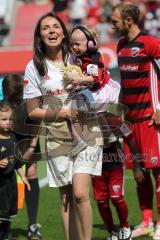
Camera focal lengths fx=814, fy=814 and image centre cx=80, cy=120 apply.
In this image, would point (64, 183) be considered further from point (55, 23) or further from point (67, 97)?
point (55, 23)

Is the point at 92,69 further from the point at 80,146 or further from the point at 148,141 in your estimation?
the point at 148,141

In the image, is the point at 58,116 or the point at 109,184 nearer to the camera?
the point at 58,116

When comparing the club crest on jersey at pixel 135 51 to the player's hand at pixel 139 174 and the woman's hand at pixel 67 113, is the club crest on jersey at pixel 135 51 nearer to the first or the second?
the player's hand at pixel 139 174

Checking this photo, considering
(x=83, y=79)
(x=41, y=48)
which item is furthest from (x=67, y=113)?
(x=41, y=48)

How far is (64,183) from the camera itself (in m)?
6.38

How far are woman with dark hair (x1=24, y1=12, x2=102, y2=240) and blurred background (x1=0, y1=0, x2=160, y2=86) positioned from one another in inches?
366

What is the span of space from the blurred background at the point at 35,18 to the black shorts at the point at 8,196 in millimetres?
8388

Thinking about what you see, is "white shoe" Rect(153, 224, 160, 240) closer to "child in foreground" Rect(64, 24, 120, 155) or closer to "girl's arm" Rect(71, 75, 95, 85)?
"child in foreground" Rect(64, 24, 120, 155)

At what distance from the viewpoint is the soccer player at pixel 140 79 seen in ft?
24.2

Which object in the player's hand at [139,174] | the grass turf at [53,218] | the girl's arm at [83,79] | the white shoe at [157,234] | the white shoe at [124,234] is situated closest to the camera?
the girl's arm at [83,79]

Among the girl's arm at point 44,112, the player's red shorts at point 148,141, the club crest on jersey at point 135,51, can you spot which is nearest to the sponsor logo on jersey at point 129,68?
the club crest on jersey at point 135,51

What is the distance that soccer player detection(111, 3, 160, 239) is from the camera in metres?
7.38

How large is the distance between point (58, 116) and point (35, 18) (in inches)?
636

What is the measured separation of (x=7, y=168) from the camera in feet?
24.0
